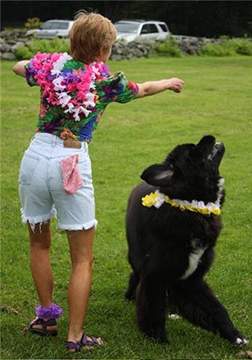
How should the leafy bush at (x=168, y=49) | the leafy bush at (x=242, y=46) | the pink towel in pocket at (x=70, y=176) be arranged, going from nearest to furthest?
the pink towel in pocket at (x=70, y=176)
the leafy bush at (x=168, y=49)
the leafy bush at (x=242, y=46)

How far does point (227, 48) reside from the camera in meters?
27.2

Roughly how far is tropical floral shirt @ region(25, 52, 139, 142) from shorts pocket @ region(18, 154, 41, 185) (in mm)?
198

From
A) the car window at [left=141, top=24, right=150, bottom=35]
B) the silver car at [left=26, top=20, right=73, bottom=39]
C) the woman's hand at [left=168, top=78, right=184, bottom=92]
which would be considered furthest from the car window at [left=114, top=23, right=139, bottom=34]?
the woman's hand at [left=168, top=78, right=184, bottom=92]

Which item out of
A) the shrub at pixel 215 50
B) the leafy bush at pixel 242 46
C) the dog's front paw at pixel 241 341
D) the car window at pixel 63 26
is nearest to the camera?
the dog's front paw at pixel 241 341

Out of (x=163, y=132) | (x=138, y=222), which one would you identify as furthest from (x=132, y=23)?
(x=138, y=222)

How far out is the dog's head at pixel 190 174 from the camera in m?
3.74

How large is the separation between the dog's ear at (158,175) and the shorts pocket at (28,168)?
2.25ft

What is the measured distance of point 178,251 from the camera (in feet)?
12.5

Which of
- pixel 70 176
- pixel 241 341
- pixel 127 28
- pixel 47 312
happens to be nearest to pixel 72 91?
pixel 70 176

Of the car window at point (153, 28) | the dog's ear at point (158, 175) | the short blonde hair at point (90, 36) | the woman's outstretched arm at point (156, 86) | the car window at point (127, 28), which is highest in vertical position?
the short blonde hair at point (90, 36)

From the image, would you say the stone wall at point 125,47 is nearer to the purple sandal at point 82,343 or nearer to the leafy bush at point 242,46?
the leafy bush at point 242,46

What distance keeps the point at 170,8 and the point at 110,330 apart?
126ft

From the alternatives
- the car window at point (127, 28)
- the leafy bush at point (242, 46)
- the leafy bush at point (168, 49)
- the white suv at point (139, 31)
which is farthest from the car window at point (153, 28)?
the leafy bush at point (168, 49)

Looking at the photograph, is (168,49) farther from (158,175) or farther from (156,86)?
(158,175)
